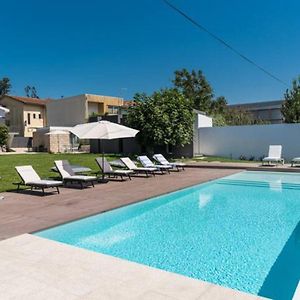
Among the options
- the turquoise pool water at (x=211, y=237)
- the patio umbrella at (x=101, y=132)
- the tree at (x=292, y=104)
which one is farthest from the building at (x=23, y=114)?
the turquoise pool water at (x=211, y=237)

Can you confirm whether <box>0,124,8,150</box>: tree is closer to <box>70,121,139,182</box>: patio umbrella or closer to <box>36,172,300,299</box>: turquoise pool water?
<box>70,121,139,182</box>: patio umbrella

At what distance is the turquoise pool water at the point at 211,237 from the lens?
553 centimetres

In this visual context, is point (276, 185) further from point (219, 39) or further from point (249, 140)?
point (249, 140)

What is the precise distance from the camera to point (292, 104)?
32469 millimetres

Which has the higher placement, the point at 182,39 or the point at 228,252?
the point at 182,39

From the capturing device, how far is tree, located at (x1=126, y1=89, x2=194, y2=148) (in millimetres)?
24016

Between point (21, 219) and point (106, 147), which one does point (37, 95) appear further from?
point (21, 219)

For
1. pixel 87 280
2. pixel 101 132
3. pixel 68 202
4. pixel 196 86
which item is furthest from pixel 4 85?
pixel 87 280

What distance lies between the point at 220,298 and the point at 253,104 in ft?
202

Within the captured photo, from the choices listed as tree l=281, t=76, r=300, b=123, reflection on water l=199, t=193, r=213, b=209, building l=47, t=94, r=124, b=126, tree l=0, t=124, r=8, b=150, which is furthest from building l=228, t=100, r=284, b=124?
reflection on water l=199, t=193, r=213, b=209

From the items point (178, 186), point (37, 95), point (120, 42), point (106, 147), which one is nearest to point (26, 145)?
point (106, 147)

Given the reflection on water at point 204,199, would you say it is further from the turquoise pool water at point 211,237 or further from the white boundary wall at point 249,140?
the white boundary wall at point 249,140

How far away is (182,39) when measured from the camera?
18062mm

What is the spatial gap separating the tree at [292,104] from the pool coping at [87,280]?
29967 mm
